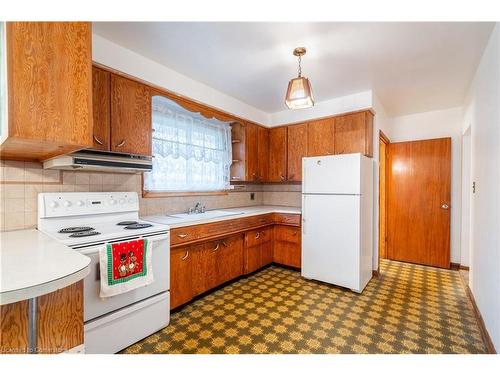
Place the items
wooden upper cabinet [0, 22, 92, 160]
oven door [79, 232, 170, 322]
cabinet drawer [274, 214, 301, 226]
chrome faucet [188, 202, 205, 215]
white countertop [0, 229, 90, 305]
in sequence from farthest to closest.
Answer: cabinet drawer [274, 214, 301, 226] → chrome faucet [188, 202, 205, 215] → oven door [79, 232, 170, 322] → wooden upper cabinet [0, 22, 92, 160] → white countertop [0, 229, 90, 305]

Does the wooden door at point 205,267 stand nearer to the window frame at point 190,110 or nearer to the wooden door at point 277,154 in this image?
the window frame at point 190,110

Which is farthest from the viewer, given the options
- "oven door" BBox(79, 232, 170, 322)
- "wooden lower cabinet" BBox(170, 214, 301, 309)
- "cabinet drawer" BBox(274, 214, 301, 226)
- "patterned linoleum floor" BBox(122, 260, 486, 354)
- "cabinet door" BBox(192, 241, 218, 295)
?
"cabinet drawer" BBox(274, 214, 301, 226)

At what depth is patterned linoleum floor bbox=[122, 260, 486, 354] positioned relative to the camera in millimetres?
1759

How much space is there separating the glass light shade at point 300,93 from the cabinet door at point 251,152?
154 cm

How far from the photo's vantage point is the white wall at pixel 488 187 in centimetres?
164

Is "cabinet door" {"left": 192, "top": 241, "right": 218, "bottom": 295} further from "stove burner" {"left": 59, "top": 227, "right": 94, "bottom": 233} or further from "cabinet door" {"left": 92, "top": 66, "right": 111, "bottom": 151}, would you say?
"cabinet door" {"left": 92, "top": 66, "right": 111, "bottom": 151}

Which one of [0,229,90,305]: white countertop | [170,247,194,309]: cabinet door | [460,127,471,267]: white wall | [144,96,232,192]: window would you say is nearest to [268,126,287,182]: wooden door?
A: [144,96,232,192]: window

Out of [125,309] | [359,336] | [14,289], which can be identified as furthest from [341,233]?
[14,289]

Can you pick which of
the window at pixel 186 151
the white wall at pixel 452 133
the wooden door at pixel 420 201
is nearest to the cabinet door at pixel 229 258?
the window at pixel 186 151

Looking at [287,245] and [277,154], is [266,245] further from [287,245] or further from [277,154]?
[277,154]

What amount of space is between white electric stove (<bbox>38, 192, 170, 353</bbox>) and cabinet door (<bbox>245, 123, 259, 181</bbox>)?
1713 millimetres
